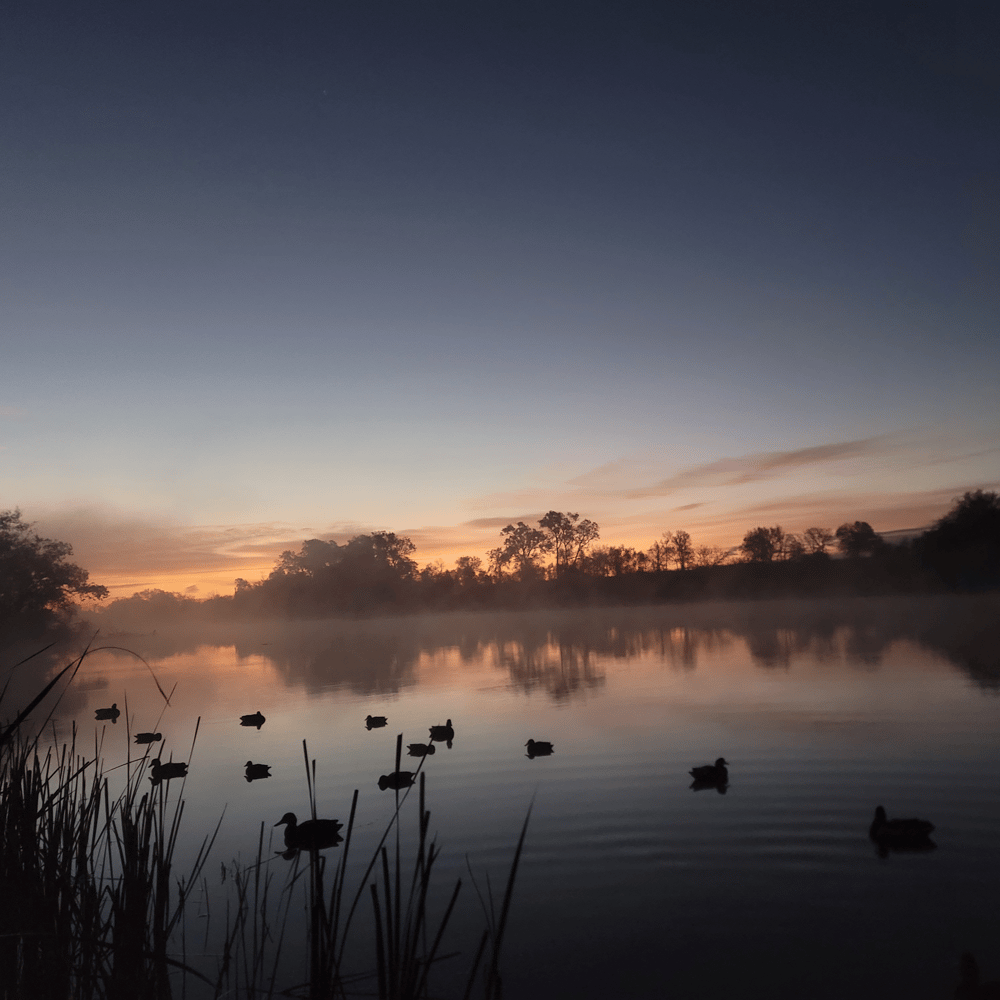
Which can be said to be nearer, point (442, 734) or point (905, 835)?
point (905, 835)

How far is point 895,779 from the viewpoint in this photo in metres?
10.1

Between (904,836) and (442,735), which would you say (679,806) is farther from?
(442,735)

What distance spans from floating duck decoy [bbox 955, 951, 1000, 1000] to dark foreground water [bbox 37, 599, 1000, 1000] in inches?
7.4

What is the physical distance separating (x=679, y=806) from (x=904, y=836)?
2.62 metres

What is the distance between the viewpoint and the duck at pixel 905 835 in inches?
294

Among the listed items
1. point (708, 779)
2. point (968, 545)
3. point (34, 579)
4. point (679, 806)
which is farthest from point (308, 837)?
point (968, 545)

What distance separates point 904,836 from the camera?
7.47 meters

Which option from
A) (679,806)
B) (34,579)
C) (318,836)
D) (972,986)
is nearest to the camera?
(972,986)

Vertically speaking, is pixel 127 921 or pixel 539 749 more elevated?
pixel 127 921

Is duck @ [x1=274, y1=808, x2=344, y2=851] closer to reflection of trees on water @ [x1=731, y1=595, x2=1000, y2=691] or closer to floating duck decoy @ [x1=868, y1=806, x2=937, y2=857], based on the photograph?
floating duck decoy @ [x1=868, y1=806, x2=937, y2=857]

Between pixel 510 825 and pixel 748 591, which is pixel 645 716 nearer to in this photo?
pixel 510 825

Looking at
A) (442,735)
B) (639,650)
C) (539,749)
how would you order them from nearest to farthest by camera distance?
1. (539,749)
2. (442,735)
3. (639,650)

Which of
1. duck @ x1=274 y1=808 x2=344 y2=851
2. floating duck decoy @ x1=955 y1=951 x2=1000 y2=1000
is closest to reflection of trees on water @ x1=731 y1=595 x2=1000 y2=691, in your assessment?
floating duck decoy @ x1=955 y1=951 x2=1000 y2=1000

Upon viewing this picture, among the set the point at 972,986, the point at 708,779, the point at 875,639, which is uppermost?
the point at 972,986
